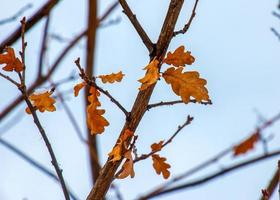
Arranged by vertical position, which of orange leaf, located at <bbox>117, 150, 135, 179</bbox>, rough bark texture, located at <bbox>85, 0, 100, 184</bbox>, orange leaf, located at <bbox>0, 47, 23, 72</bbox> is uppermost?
rough bark texture, located at <bbox>85, 0, 100, 184</bbox>

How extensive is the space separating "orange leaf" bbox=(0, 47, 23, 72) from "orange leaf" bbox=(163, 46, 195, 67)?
0.34 m

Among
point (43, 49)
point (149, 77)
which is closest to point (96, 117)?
point (149, 77)

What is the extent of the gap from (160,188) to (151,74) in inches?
34.3

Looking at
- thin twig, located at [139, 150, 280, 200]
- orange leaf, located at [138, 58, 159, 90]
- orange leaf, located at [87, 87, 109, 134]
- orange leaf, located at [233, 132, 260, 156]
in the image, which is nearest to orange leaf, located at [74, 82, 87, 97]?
orange leaf, located at [87, 87, 109, 134]

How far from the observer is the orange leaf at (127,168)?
1123 millimetres

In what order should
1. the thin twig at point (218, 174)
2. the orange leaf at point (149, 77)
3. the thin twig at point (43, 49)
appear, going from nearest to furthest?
the orange leaf at point (149, 77) → the thin twig at point (218, 174) → the thin twig at point (43, 49)

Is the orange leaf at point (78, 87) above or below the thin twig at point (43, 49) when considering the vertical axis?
below

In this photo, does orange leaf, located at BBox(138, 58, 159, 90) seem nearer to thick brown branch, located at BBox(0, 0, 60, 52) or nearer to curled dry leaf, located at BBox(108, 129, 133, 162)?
curled dry leaf, located at BBox(108, 129, 133, 162)

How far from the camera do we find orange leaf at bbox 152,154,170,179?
1199mm

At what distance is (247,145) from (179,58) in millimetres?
1508

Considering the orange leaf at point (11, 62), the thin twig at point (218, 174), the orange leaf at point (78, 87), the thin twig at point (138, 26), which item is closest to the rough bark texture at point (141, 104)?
the thin twig at point (138, 26)

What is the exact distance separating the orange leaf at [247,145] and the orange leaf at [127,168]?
134 centimetres

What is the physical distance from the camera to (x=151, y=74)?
1.09 m

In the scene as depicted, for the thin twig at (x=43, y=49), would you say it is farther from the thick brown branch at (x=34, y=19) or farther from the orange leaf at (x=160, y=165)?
the orange leaf at (x=160, y=165)
